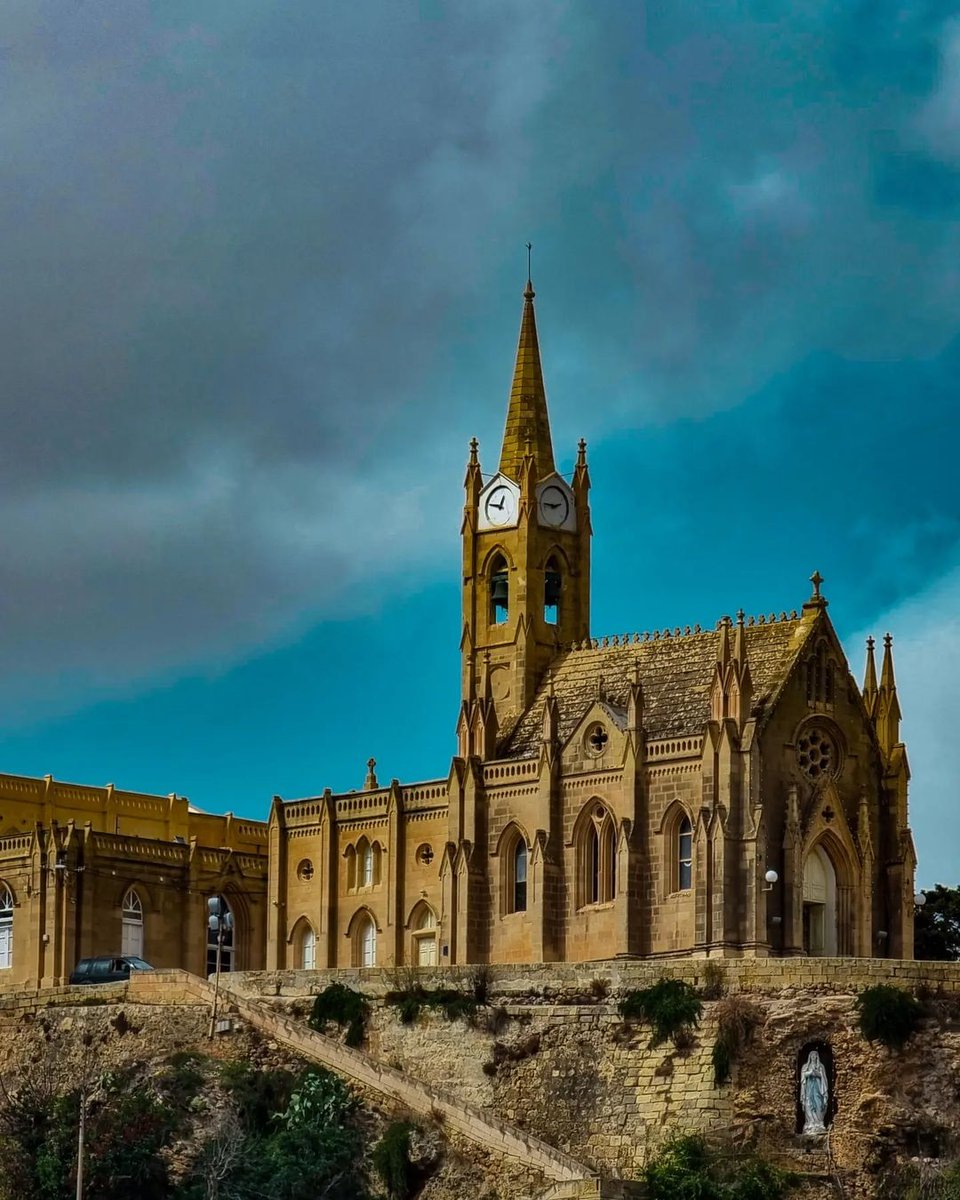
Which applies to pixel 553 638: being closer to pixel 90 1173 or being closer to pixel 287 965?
pixel 287 965

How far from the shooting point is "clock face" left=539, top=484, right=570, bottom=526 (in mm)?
119812

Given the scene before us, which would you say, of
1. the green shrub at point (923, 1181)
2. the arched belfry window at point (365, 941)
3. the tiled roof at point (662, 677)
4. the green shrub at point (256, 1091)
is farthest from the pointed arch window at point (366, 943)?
the green shrub at point (923, 1181)

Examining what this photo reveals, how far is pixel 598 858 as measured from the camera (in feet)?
362

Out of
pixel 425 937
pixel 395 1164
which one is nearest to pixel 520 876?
pixel 425 937

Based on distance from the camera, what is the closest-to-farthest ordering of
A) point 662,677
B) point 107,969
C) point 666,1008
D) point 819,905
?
point 666,1008, point 107,969, point 819,905, point 662,677

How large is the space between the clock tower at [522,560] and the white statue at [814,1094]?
94.2ft

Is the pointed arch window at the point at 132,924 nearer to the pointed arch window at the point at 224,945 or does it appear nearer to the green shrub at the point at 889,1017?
the pointed arch window at the point at 224,945

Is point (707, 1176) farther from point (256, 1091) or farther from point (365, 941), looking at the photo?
point (365, 941)

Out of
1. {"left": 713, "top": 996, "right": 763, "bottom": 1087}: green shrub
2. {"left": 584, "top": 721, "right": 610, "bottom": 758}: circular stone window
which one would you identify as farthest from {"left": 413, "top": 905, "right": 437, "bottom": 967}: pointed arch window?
{"left": 713, "top": 996, "right": 763, "bottom": 1087}: green shrub

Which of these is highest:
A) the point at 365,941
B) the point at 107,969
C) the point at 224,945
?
the point at 224,945

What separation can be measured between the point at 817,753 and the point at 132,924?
24.9 m

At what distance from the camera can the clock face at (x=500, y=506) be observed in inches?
4719

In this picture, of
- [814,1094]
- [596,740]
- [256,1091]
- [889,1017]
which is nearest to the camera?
[889,1017]

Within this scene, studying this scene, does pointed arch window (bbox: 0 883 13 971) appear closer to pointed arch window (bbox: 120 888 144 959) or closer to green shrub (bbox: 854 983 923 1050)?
pointed arch window (bbox: 120 888 144 959)
